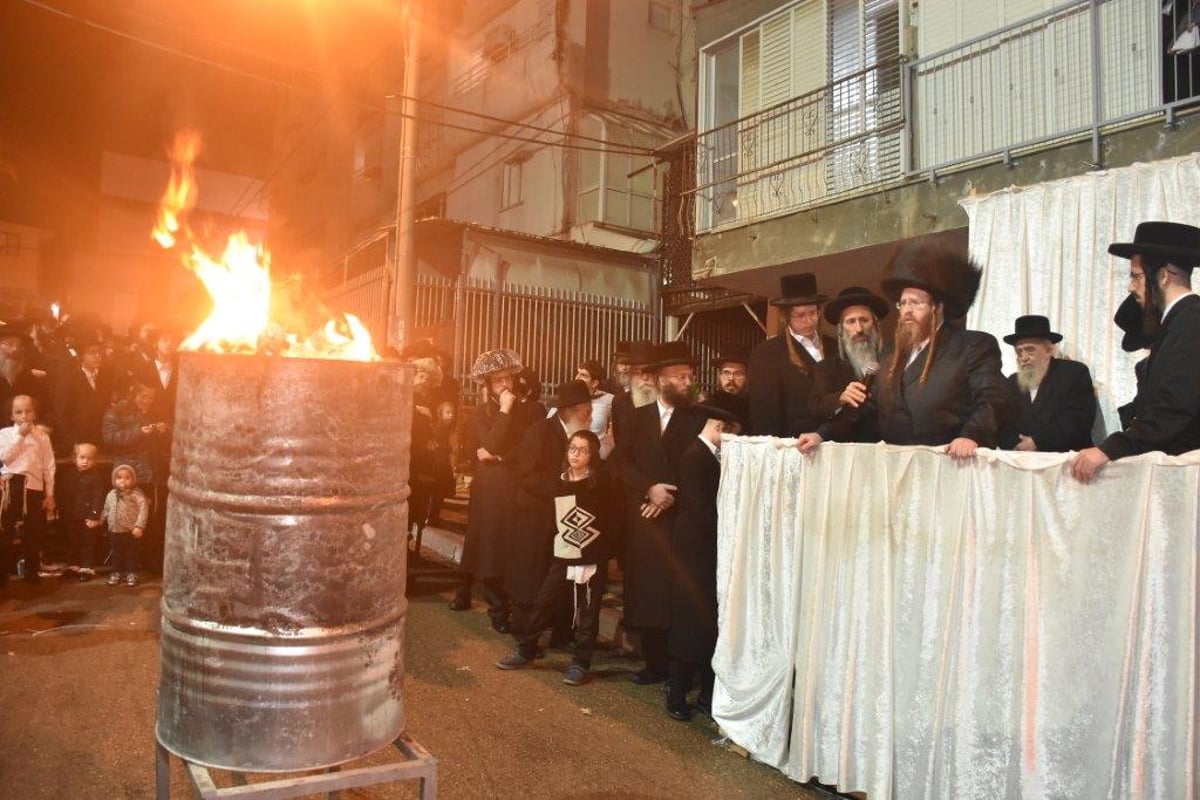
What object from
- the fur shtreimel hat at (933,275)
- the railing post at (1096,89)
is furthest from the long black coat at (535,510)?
the railing post at (1096,89)

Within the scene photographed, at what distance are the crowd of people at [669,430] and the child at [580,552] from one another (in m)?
0.02

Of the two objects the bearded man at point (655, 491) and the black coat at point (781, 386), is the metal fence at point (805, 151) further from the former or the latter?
the bearded man at point (655, 491)

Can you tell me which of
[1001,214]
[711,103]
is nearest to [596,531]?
[1001,214]

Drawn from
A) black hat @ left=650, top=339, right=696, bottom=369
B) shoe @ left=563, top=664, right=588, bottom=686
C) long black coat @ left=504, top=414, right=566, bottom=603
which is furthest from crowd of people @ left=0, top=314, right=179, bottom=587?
black hat @ left=650, top=339, right=696, bottom=369

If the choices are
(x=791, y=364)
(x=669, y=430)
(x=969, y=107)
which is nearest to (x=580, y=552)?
(x=669, y=430)

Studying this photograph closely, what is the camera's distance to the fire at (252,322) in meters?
2.61

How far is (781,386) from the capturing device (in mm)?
5215

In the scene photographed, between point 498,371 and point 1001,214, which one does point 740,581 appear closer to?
point 498,371

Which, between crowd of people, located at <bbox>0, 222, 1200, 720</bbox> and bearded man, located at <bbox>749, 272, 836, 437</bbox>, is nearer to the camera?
crowd of people, located at <bbox>0, 222, 1200, 720</bbox>

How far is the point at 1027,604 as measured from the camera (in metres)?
3.13

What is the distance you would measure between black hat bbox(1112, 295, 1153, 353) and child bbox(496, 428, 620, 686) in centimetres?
338

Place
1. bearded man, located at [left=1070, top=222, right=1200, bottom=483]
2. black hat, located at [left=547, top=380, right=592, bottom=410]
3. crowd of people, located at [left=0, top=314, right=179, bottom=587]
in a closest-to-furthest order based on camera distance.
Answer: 1. bearded man, located at [left=1070, top=222, right=1200, bottom=483]
2. black hat, located at [left=547, top=380, right=592, bottom=410]
3. crowd of people, located at [left=0, top=314, right=179, bottom=587]

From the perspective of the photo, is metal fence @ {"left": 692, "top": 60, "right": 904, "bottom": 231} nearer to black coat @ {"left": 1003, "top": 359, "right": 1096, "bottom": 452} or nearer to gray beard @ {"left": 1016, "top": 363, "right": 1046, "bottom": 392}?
gray beard @ {"left": 1016, "top": 363, "right": 1046, "bottom": 392}

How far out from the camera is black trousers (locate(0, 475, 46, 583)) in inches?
297
